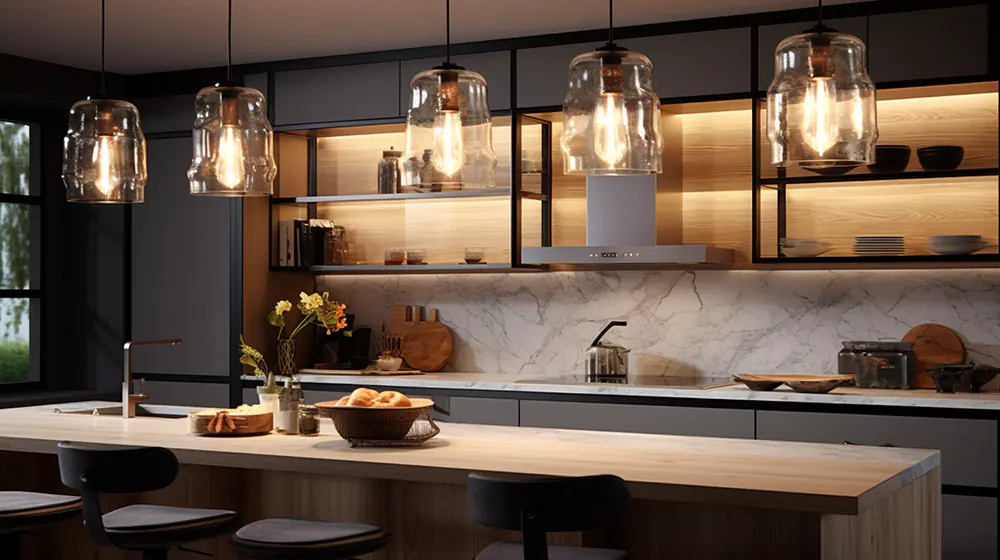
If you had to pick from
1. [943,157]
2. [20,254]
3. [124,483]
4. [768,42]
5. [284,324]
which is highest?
[768,42]

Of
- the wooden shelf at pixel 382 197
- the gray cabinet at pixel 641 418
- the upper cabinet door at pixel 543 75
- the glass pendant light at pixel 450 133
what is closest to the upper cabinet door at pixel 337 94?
the wooden shelf at pixel 382 197

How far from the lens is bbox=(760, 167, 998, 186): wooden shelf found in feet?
16.8

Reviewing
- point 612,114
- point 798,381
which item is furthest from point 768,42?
point 612,114

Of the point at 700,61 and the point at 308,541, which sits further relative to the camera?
the point at 700,61

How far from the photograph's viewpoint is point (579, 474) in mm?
2850

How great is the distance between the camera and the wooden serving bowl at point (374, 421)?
3.34 metres

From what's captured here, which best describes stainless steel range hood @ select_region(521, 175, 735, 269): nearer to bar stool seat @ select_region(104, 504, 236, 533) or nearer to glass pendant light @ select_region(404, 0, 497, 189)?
glass pendant light @ select_region(404, 0, 497, 189)

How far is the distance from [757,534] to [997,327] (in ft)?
9.56

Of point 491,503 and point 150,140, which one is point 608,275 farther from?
point 491,503

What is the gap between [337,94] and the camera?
6449 millimetres

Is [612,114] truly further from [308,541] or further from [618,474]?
[308,541]

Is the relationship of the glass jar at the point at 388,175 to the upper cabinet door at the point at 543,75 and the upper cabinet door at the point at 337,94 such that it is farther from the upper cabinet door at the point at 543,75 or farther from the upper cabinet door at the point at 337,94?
the upper cabinet door at the point at 543,75

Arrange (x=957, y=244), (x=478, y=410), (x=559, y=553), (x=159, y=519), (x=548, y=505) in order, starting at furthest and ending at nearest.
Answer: (x=478, y=410) < (x=957, y=244) < (x=159, y=519) < (x=559, y=553) < (x=548, y=505)

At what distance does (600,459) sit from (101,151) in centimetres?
184
